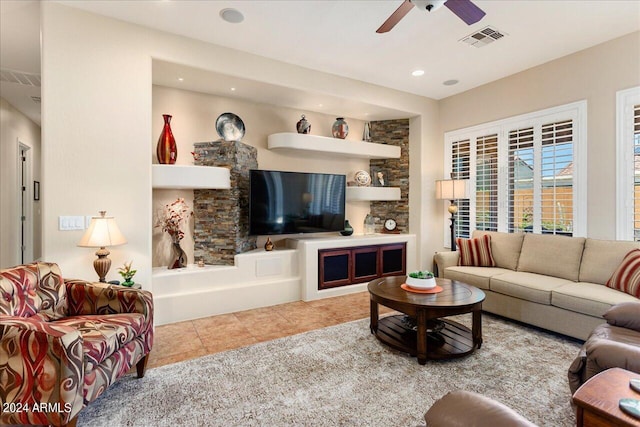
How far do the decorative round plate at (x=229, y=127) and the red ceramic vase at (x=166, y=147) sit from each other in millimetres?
660

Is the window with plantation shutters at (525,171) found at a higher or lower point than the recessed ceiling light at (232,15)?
lower

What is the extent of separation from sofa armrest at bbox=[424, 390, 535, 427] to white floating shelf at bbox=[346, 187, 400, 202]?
411 centimetres

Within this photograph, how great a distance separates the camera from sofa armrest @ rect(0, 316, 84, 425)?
1580 mm

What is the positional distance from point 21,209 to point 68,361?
19.2ft

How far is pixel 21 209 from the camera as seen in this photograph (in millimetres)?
5648

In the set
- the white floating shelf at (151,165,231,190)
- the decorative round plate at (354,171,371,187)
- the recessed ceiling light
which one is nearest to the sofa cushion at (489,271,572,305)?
the decorative round plate at (354,171,371,187)

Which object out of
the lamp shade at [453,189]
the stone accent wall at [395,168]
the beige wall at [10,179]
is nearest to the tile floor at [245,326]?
the stone accent wall at [395,168]

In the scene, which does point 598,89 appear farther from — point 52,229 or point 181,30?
point 52,229

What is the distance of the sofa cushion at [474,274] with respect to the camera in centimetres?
366

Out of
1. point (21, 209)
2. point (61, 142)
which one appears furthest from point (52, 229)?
point (21, 209)

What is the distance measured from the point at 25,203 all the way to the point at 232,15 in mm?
5759

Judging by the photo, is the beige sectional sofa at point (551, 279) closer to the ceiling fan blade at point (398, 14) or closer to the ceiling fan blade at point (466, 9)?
the ceiling fan blade at point (466, 9)

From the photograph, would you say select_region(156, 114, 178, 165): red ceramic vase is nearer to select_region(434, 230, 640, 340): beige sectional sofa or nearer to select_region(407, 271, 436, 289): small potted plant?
select_region(407, 271, 436, 289): small potted plant

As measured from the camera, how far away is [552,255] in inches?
141
